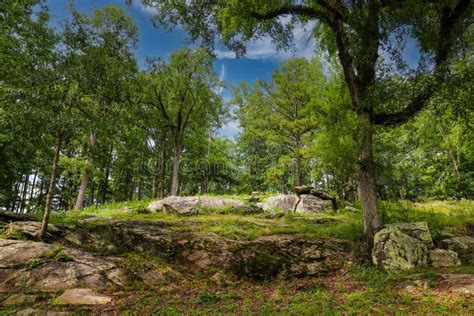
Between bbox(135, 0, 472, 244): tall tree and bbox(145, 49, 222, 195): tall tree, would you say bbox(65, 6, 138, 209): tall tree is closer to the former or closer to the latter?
bbox(135, 0, 472, 244): tall tree

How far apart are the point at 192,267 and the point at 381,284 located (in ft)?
15.4

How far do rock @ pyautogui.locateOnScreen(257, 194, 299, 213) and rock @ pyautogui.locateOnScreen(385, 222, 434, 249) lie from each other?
628 cm

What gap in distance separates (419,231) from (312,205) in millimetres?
6207

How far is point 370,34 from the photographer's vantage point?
28.4ft

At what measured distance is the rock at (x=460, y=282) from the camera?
4.90m

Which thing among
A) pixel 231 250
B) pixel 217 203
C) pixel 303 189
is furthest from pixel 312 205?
pixel 231 250

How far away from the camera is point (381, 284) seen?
5852 millimetres

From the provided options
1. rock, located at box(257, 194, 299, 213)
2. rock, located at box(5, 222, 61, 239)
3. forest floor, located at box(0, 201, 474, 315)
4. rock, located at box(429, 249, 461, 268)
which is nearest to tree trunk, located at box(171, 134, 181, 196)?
rock, located at box(257, 194, 299, 213)

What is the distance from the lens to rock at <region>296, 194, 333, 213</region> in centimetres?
1361

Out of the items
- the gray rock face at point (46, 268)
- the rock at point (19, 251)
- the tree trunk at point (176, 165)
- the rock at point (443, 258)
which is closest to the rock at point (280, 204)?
the rock at point (443, 258)

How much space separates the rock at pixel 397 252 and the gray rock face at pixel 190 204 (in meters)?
8.14

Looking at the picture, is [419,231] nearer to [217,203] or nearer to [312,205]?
Answer: [312,205]

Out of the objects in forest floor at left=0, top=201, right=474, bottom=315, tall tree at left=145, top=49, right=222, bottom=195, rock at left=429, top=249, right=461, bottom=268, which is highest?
tall tree at left=145, top=49, right=222, bottom=195

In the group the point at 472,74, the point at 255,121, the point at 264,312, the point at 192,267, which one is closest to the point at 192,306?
the point at 264,312
